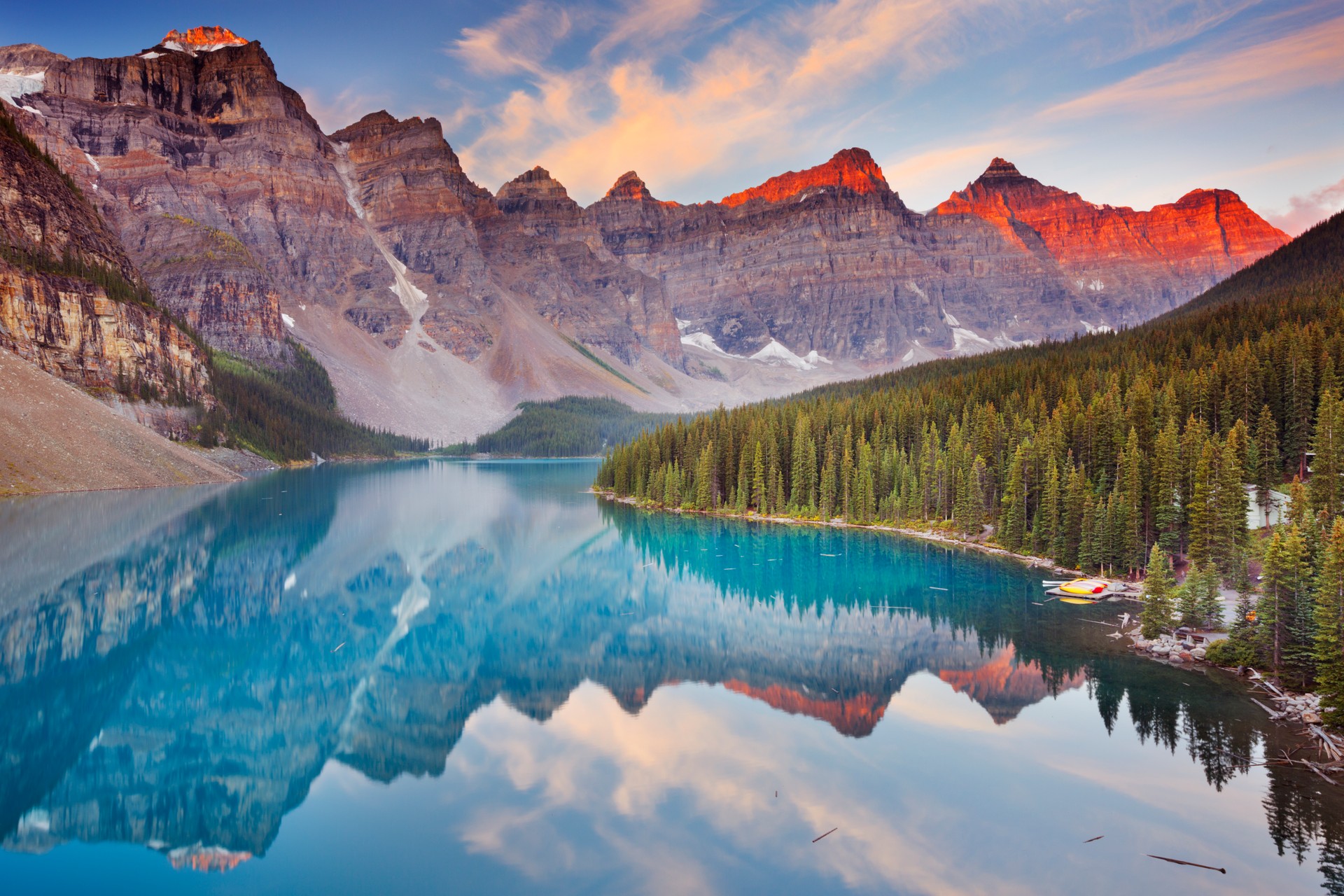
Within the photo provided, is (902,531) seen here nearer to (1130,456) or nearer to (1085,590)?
(1130,456)

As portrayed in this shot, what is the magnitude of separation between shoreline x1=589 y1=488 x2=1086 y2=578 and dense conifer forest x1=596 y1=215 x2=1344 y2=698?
0.89 meters

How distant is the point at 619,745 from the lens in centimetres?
2402

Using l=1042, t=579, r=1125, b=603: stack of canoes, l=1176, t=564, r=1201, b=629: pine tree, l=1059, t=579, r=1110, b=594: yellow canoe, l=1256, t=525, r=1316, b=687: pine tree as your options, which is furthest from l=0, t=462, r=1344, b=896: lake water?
l=1176, t=564, r=1201, b=629: pine tree

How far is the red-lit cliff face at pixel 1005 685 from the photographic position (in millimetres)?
26828

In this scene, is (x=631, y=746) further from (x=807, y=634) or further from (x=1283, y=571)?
(x=1283, y=571)

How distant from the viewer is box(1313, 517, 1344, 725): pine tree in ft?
74.8

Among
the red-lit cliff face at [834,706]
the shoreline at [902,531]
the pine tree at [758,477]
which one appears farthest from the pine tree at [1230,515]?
the pine tree at [758,477]

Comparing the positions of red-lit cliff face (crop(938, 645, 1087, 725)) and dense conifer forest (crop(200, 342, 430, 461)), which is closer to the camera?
red-lit cliff face (crop(938, 645, 1087, 725))

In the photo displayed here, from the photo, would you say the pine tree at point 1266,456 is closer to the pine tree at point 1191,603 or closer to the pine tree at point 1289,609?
the pine tree at point 1191,603

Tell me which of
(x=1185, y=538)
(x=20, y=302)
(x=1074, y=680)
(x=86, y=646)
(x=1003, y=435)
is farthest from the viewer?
(x=20, y=302)

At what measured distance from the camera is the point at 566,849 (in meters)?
17.8

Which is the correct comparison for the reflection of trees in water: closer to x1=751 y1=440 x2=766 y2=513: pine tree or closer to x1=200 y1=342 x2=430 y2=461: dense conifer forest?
x1=751 y1=440 x2=766 y2=513: pine tree

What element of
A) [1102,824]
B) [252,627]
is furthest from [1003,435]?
[252,627]

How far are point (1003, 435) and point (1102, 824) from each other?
52.9 m
